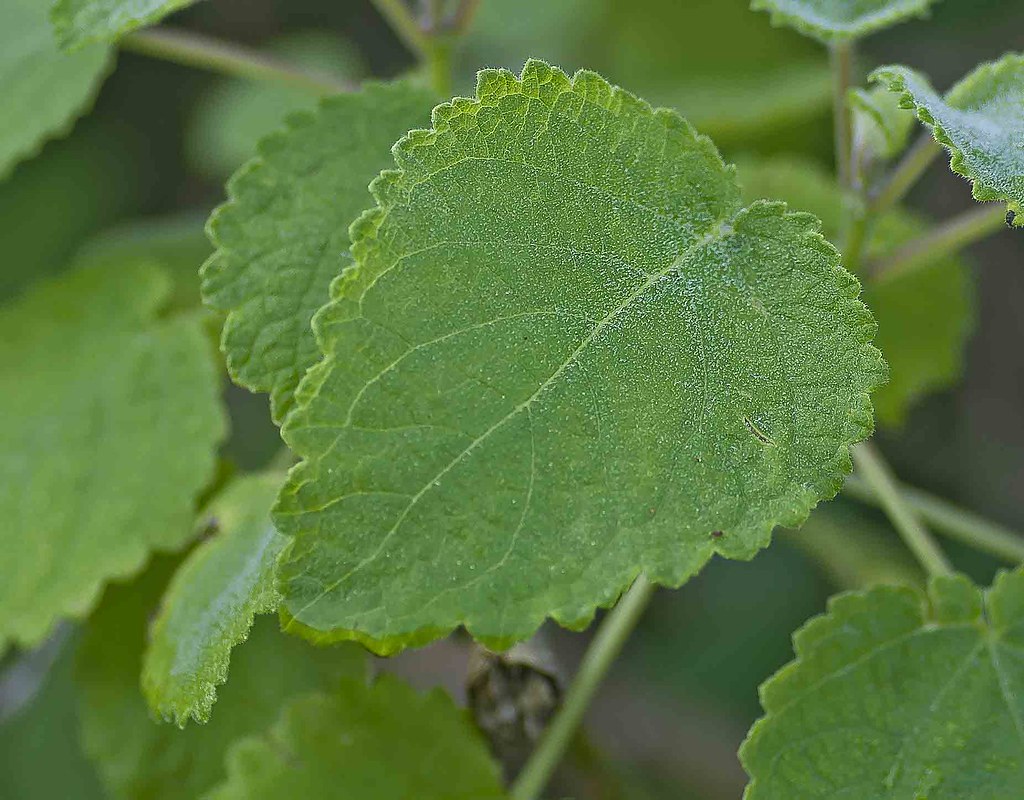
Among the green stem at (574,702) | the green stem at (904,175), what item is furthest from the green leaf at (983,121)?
A: the green stem at (574,702)

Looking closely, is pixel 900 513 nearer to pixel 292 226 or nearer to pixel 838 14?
pixel 838 14

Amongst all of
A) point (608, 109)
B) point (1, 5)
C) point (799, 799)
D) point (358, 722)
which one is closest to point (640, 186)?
point (608, 109)

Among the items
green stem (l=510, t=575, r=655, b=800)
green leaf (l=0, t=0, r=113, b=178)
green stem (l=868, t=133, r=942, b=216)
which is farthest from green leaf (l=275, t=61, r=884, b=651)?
green leaf (l=0, t=0, r=113, b=178)

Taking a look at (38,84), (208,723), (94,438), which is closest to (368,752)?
(208,723)

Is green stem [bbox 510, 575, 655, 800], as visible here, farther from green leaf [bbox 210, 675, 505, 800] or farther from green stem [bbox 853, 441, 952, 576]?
green stem [bbox 853, 441, 952, 576]

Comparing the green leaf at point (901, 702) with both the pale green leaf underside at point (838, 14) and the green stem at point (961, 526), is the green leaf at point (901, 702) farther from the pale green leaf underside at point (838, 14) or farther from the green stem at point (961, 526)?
the pale green leaf underside at point (838, 14)

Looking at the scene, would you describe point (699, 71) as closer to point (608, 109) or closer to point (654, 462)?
point (608, 109)
